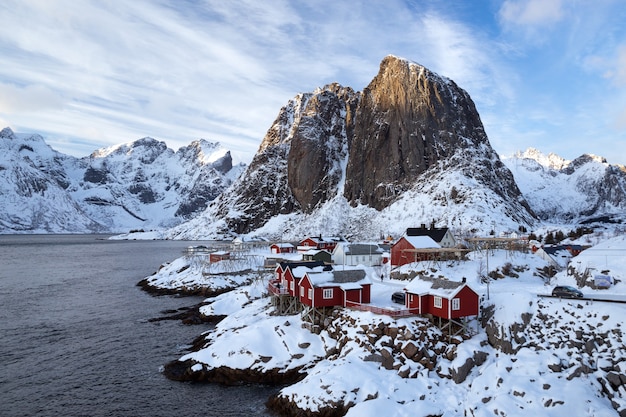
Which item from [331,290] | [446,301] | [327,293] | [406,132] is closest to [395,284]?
[331,290]

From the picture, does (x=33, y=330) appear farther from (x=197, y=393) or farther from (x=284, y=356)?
(x=284, y=356)

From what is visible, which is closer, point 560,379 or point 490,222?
point 560,379

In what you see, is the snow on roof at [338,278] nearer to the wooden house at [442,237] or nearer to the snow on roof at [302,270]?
the snow on roof at [302,270]

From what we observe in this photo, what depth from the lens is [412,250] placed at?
181 feet

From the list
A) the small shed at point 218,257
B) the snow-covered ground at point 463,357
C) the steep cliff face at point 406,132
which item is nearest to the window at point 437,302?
the snow-covered ground at point 463,357

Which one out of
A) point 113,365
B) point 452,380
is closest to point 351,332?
point 452,380

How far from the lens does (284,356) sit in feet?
125

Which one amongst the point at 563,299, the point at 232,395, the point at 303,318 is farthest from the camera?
the point at 303,318

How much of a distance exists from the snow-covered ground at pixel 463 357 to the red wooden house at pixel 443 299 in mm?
1362

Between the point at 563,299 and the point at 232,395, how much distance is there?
28.0m

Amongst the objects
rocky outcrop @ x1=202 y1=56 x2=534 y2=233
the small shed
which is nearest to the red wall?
the small shed

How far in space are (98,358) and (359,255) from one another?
42.8 metres

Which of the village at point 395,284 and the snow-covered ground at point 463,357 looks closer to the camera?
the snow-covered ground at point 463,357

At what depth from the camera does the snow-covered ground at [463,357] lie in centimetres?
2727
